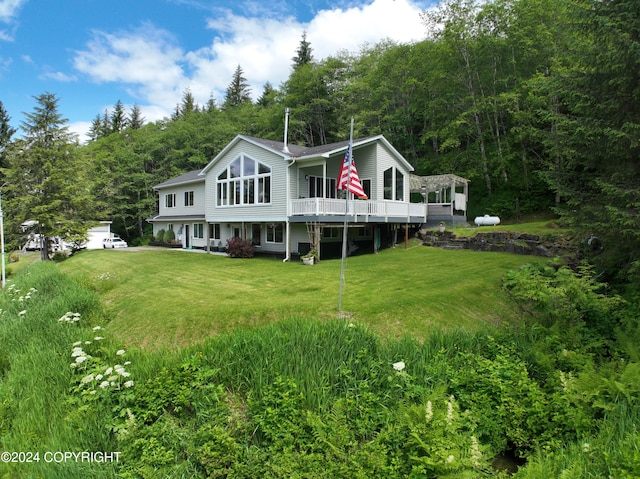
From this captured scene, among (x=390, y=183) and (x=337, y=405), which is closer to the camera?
(x=337, y=405)

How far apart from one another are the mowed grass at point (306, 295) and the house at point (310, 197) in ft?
7.99

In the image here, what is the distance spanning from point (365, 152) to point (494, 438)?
1557 cm

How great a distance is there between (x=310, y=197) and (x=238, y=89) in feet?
166

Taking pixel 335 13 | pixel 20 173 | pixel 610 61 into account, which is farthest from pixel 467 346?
pixel 20 173

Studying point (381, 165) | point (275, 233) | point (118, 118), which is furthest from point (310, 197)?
point (118, 118)

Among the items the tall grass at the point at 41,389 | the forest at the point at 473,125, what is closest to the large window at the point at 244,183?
the tall grass at the point at 41,389

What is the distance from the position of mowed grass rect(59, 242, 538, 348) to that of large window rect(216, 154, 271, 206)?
14.6 feet

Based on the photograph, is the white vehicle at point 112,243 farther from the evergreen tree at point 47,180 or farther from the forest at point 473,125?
the evergreen tree at point 47,180

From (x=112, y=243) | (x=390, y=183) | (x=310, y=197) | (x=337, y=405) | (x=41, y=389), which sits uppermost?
(x=390, y=183)

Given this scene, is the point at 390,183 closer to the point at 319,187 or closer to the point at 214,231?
the point at 319,187

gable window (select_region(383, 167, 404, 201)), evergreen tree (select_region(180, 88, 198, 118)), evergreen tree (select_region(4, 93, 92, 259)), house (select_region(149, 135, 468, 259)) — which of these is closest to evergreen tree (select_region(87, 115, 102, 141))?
evergreen tree (select_region(180, 88, 198, 118))

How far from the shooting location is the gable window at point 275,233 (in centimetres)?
1919

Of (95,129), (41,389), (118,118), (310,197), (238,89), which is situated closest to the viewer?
(41,389)

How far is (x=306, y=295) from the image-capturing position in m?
9.23
